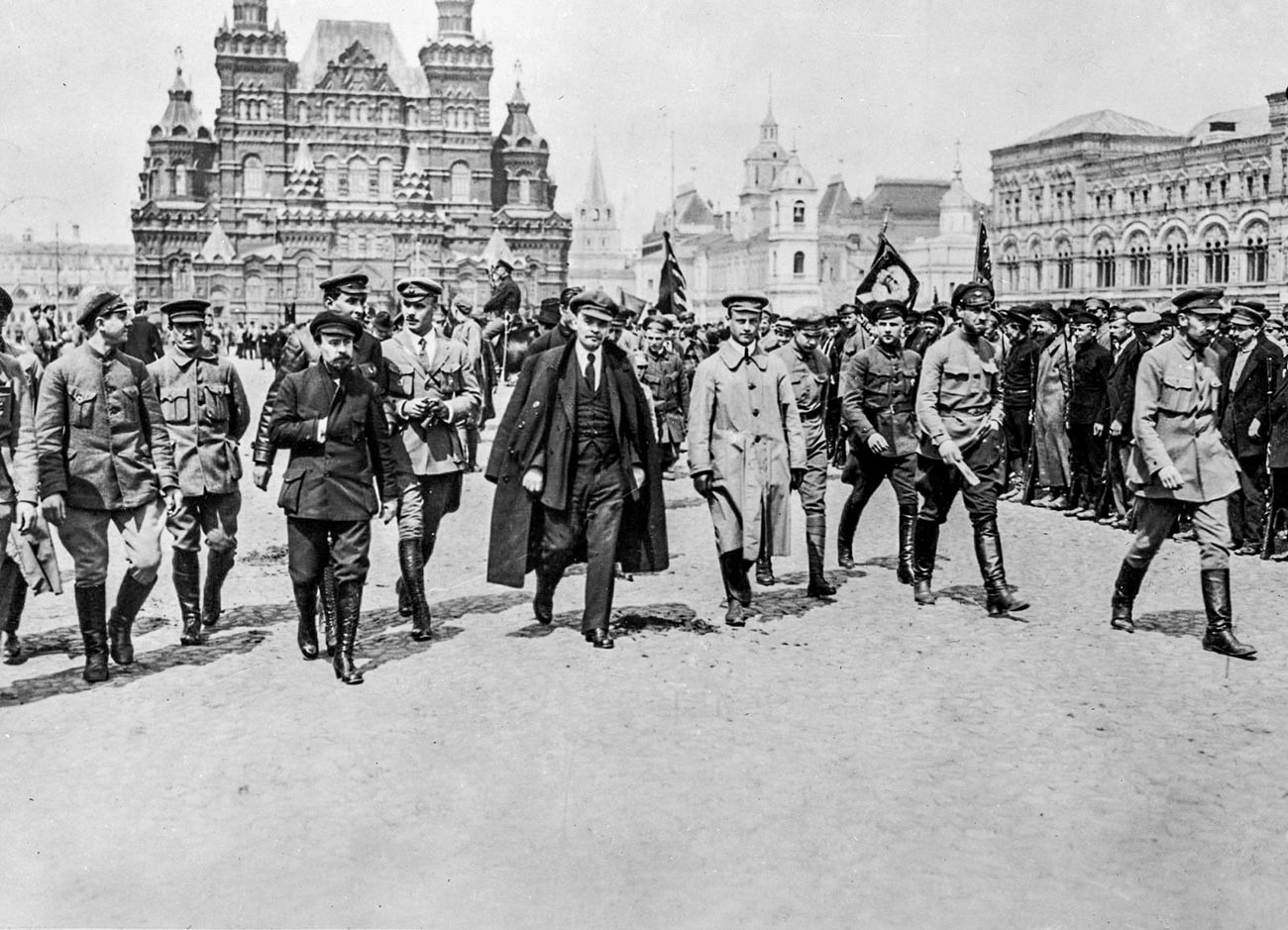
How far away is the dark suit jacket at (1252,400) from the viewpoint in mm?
11039

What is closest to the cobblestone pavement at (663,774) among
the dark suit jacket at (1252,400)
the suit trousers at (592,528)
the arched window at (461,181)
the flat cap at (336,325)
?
the suit trousers at (592,528)

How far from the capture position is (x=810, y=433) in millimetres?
10508

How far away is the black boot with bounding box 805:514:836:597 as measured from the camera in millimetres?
9156

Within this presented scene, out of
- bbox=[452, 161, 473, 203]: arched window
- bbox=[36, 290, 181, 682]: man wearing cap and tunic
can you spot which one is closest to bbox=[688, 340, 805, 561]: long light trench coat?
bbox=[36, 290, 181, 682]: man wearing cap and tunic

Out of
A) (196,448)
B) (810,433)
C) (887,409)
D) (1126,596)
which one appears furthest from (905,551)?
(196,448)

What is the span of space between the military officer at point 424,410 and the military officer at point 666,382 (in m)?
6.15

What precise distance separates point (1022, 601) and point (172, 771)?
515cm

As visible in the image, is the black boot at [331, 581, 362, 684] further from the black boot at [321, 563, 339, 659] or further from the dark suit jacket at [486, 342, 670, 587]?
the dark suit jacket at [486, 342, 670, 587]

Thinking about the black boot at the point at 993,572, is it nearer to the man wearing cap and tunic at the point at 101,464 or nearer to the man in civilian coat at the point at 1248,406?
the man in civilian coat at the point at 1248,406

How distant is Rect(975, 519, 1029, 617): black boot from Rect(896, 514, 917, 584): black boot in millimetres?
937

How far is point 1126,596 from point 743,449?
A: 231 centimetres

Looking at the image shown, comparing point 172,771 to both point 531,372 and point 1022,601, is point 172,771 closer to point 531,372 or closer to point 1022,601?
point 531,372

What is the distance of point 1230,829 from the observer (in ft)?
16.4

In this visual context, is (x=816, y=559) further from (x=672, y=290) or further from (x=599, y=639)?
(x=672, y=290)
